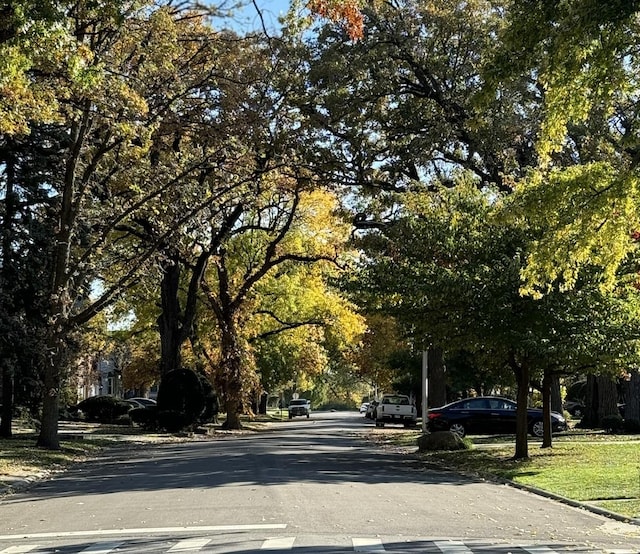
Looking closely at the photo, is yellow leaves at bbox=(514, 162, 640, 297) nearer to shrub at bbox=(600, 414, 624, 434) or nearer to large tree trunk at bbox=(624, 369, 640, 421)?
shrub at bbox=(600, 414, 624, 434)

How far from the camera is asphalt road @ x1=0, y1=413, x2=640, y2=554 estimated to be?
9539mm

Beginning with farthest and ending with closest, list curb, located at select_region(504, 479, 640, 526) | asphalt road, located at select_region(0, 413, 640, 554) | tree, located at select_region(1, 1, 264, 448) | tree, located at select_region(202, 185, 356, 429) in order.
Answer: tree, located at select_region(202, 185, 356, 429) < tree, located at select_region(1, 1, 264, 448) < curb, located at select_region(504, 479, 640, 526) < asphalt road, located at select_region(0, 413, 640, 554)

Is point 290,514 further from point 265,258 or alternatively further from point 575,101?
point 265,258

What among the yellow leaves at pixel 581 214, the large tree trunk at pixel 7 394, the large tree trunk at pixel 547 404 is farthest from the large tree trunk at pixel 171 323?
the yellow leaves at pixel 581 214

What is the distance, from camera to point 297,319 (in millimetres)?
49344

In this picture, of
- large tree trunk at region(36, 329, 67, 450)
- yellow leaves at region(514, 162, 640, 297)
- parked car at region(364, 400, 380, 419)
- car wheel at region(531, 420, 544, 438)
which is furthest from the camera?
parked car at region(364, 400, 380, 419)

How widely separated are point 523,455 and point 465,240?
5522 mm

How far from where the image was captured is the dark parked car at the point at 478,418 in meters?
31.0

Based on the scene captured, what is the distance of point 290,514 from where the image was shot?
11547 mm

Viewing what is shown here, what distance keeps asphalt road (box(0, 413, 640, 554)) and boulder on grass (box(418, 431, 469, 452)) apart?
527 centimetres

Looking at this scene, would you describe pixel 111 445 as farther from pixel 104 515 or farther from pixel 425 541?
pixel 425 541

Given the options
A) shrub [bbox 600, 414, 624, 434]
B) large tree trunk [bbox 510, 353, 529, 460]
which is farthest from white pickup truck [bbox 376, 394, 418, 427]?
large tree trunk [bbox 510, 353, 529, 460]

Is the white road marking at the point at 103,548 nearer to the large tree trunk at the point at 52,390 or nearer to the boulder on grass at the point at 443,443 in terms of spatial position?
the large tree trunk at the point at 52,390

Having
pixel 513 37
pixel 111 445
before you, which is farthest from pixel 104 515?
pixel 111 445
